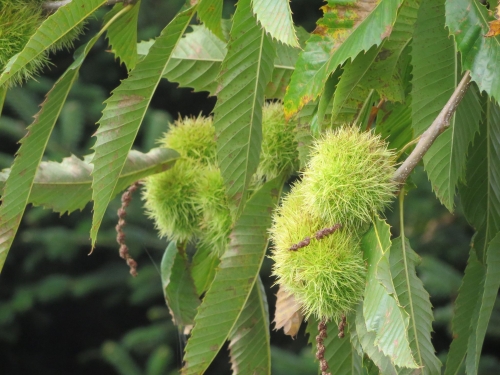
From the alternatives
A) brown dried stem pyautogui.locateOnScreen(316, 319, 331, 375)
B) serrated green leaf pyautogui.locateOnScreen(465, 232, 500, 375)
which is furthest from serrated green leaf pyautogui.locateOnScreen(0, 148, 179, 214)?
serrated green leaf pyautogui.locateOnScreen(465, 232, 500, 375)

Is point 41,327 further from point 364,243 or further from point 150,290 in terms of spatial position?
point 364,243

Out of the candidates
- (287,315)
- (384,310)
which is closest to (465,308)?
(287,315)

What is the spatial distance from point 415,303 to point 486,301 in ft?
0.31

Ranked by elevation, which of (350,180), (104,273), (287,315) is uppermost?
(350,180)

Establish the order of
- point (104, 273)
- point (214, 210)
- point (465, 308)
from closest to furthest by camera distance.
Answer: point (465, 308), point (214, 210), point (104, 273)

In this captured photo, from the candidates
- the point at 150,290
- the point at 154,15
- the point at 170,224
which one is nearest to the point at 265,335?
the point at 170,224

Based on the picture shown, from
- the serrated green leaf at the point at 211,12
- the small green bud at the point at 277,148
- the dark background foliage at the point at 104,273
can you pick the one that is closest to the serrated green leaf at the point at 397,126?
the small green bud at the point at 277,148

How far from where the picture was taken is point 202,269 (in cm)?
112

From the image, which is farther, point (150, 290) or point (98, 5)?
point (150, 290)

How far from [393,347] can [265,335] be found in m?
0.43

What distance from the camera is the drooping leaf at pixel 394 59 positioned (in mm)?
819

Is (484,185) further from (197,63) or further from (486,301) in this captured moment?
(197,63)

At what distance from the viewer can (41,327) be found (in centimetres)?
399

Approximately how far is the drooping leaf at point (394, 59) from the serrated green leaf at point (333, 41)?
0.37 ft
